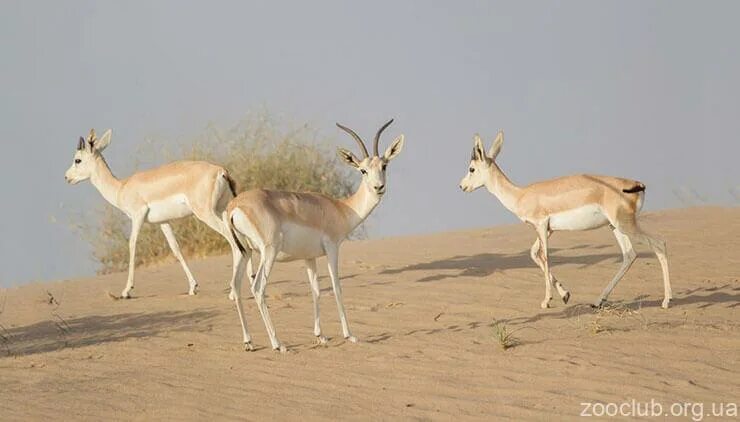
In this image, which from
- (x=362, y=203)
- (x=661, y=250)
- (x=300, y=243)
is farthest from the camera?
(x=661, y=250)

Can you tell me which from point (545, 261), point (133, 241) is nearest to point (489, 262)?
point (545, 261)

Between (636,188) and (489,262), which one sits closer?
(636,188)

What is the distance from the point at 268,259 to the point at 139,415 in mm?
2573

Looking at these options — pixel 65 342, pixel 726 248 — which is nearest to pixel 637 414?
pixel 65 342

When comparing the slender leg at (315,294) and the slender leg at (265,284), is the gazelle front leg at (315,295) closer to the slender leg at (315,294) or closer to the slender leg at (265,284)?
the slender leg at (315,294)

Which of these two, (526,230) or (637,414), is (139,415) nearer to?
(637,414)

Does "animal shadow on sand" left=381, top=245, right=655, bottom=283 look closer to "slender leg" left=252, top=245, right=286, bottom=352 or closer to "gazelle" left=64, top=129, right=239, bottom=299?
"gazelle" left=64, top=129, right=239, bottom=299

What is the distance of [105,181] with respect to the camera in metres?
16.5

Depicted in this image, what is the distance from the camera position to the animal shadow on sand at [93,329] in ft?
36.0

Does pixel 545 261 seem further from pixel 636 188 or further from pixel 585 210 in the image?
pixel 636 188

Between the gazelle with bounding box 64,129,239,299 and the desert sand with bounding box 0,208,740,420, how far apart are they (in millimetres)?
801

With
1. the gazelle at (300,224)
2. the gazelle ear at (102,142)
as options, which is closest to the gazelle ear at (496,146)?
the gazelle at (300,224)

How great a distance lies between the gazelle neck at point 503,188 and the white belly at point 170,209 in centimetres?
413

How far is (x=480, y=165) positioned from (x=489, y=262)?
6.76 ft
